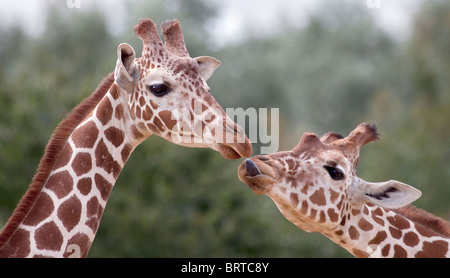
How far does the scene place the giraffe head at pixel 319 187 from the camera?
718cm

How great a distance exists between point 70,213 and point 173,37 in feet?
6.70

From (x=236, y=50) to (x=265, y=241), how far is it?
150ft

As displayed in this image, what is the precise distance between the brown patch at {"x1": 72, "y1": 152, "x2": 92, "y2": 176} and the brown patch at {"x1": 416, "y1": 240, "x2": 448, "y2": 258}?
3.32m

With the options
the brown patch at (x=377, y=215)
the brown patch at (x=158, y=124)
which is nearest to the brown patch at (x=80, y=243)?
the brown patch at (x=158, y=124)

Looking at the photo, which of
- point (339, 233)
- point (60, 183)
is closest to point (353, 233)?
point (339, 233)

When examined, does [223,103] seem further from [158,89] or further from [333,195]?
[158,89]

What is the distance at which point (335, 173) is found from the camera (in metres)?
7.44

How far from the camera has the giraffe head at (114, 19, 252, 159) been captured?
6852 mm

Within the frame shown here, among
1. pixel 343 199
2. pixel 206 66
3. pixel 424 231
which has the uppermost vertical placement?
pixel 206 66

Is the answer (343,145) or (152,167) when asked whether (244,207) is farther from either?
(343,145)

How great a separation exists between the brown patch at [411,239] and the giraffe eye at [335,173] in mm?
921

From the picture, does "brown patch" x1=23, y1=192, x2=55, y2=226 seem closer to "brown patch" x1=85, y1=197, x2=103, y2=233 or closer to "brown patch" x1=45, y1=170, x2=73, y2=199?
"brown patch" x1=45, y1=170, x2=73, y2=199

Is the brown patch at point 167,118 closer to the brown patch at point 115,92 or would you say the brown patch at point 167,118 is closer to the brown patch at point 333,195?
the brown patch at point 115,92

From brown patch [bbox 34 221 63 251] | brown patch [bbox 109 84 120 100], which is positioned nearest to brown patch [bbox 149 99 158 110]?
brown patch [bbox 109 84 120 100]
